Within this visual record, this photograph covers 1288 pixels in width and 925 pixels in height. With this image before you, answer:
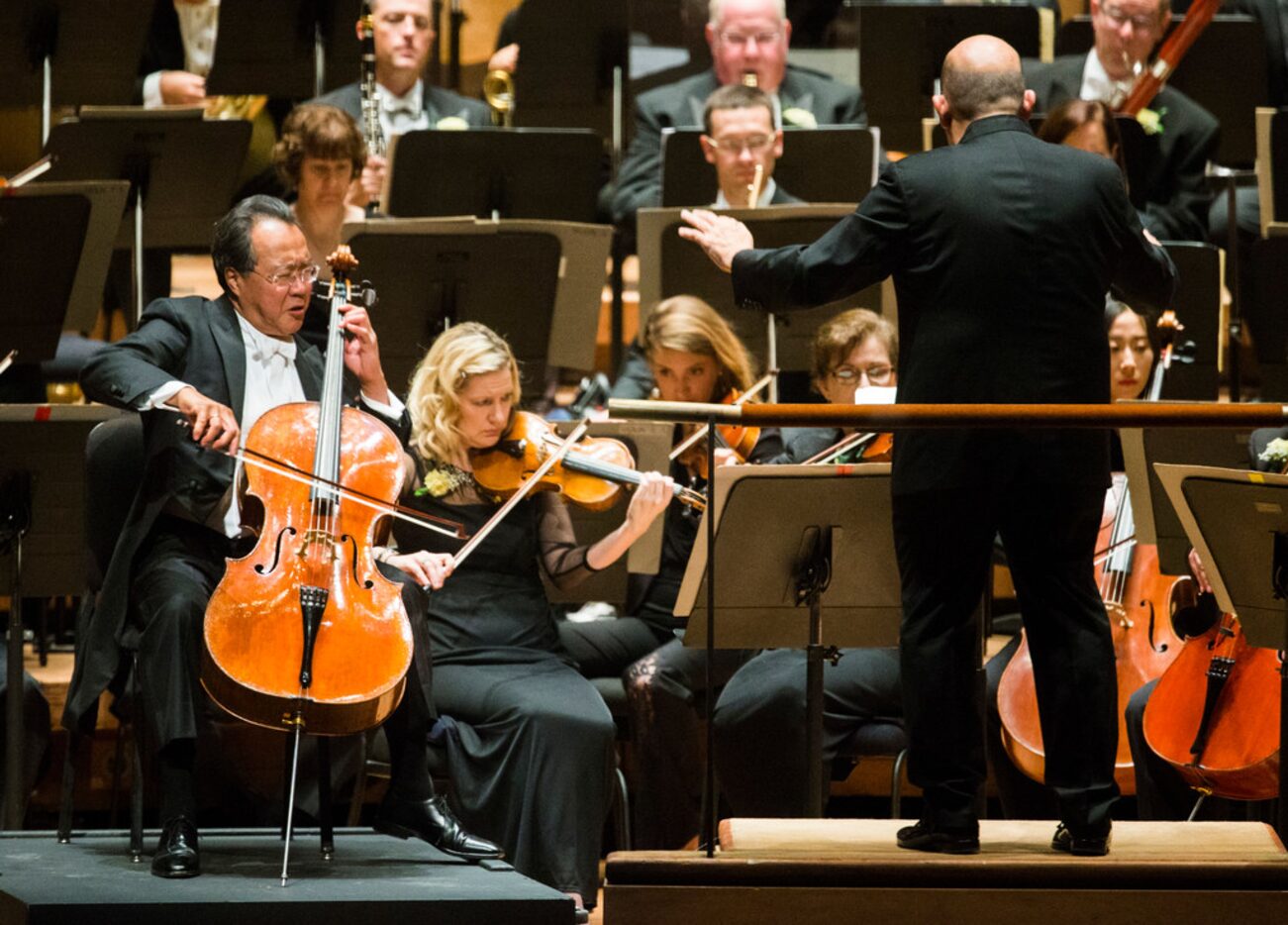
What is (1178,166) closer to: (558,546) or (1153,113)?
(1153,113)

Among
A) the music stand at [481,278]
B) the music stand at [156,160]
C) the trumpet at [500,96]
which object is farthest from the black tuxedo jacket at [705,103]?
the music stand at [156,160]

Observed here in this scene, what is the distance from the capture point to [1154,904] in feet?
9.27

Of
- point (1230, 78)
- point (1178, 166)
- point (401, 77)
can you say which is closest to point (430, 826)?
point (401, 77)

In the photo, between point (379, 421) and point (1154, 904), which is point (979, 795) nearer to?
point (1154, 904)

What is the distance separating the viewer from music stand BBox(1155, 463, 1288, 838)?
3.09m

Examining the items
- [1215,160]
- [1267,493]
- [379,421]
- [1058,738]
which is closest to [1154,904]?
[1058,738]

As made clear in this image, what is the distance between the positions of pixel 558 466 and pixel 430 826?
2.77 ft

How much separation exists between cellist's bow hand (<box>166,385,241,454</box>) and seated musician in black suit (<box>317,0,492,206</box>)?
2.43 m

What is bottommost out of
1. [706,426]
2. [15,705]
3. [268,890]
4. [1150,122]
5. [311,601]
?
[268,890]

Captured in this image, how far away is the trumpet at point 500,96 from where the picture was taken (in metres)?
5.83

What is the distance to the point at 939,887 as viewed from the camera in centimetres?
281

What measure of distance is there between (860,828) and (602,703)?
2.92 feet

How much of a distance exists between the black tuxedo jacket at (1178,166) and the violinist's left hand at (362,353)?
2685 millimetres

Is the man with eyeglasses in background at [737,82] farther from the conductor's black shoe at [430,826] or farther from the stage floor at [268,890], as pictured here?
the stage floor at [268,890]
